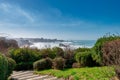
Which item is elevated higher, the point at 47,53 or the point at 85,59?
the point at 47,53

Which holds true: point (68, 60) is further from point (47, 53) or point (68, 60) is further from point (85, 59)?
point (85, 59)

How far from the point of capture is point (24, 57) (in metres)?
18.9

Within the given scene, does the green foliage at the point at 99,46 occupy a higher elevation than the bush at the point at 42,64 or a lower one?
higher

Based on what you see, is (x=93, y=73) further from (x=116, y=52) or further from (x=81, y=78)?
(x=116, y=52)

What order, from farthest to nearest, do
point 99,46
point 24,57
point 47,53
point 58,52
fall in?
1. point 58,52
2. point 47,53
3. point 24,57
4. point 99,46

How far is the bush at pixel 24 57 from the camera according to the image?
714 inches

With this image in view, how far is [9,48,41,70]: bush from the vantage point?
1812 cm

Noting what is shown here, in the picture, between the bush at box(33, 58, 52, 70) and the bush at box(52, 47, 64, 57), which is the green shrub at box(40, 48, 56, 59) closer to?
the bush at box(52, 47, 64, 57)

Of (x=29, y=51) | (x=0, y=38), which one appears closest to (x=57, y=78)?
(x=29, y=51)

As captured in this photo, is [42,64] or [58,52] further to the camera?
[58,52]

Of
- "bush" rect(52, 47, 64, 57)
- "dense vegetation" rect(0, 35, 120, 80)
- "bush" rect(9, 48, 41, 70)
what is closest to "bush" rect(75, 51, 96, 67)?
"dense vegetation" rect(0, 35, 120, 80)

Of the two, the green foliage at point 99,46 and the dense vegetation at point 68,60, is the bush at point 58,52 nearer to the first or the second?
the dense vegetation at point 68,60

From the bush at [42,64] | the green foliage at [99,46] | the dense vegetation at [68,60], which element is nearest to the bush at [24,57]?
the dense vegetation at [68,60]

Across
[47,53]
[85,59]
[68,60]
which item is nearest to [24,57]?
[47,53]
